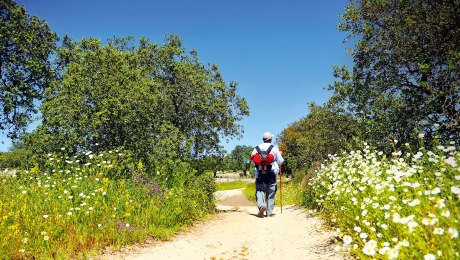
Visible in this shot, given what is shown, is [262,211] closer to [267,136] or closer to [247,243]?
[267,136]

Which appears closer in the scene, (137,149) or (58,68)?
(137,149)

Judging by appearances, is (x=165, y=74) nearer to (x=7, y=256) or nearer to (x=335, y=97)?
(x=335, y=97)

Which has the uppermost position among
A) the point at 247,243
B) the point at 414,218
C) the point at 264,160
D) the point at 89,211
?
the point at 264,160

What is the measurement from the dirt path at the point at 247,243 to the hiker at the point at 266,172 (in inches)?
60.2

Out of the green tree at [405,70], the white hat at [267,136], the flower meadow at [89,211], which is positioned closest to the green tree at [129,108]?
the flower meadow at [89,211]

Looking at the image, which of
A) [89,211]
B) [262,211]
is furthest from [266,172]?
[89,211]

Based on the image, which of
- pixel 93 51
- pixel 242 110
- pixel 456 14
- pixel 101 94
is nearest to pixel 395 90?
pixel 456 14

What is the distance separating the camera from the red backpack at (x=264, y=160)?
11789 millimetres

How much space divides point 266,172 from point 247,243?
174 inches

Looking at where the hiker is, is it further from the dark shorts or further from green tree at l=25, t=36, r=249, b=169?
green tree at l=25, t=36, r=249, b=169

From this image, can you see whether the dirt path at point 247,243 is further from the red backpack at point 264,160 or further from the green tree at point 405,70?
the green tree at point 405,70

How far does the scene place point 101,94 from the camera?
11.5m

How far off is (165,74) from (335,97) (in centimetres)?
680

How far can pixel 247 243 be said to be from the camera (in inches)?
307
